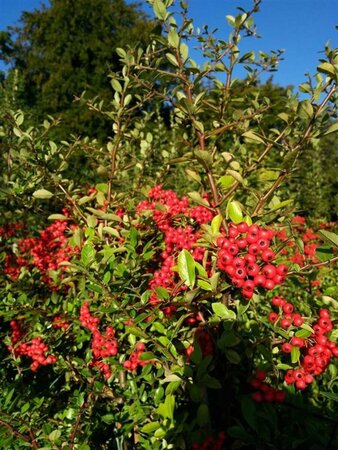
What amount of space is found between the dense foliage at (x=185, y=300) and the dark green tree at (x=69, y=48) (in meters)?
19.6

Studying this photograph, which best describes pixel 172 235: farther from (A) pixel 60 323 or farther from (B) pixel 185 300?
(A) pixel 60 323


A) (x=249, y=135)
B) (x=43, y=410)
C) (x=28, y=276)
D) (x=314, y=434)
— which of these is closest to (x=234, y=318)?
(x=314, y=434)

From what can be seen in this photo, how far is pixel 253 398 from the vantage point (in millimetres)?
1479

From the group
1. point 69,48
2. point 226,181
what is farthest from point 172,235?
point 69,48

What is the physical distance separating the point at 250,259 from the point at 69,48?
25.4 meters

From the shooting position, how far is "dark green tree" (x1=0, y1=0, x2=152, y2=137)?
22.2 m

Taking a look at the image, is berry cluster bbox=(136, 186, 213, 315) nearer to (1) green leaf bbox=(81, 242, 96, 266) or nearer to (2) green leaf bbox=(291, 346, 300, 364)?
(1) green leaf bbox=(81, 242, 96, 266)

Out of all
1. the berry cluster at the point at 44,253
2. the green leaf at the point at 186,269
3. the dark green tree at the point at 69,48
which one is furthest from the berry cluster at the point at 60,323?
the dark green tree at the point at 69,48

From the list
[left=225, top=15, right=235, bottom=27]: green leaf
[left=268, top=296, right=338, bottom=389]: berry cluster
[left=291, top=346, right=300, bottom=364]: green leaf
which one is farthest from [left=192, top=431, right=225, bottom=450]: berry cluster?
[left=225, top=15, right=235, bottom=27]: green leaf

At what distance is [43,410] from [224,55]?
105 inches

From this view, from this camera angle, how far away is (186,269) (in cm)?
137

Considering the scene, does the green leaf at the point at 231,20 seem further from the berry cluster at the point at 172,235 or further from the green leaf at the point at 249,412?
the green leaf at the point at 249,412

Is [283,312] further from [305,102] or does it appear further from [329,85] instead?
[329,85]

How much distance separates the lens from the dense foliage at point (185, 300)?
1419 mm
